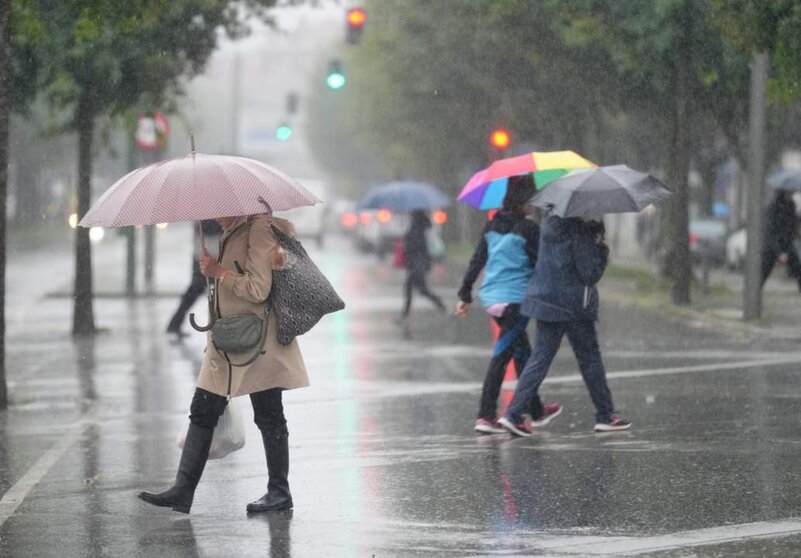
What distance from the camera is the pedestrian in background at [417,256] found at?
22.5m

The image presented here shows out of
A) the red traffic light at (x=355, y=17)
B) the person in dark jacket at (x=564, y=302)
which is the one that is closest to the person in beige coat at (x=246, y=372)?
the person in dark jacket at (x=564, y=302)

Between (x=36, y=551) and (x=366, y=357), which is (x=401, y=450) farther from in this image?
(x=366, y=357)

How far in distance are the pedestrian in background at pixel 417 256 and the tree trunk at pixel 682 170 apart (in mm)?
3730

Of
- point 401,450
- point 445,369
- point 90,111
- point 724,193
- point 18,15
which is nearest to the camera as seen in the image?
point 401,450

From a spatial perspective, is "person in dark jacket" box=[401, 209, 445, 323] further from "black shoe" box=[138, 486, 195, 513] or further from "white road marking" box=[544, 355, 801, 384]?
"black shoe" box=[138, 486, 195, 513]

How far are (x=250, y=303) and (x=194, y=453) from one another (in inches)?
31.2

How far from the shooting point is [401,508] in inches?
325

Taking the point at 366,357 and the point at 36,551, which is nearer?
the point at 36,551

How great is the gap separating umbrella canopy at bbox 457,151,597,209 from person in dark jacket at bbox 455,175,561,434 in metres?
0.25

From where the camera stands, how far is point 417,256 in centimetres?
2291

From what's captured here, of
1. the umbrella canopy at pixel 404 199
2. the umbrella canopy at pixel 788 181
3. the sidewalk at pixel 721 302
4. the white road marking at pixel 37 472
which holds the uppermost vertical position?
the umbrella canopy at pixel 788 181

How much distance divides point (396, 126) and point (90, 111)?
119 feet

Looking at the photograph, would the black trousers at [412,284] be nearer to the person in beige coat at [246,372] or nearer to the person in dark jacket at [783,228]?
the person in dark jacket at [783,228]

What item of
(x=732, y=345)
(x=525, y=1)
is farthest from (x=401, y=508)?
(x=525, y=1)
